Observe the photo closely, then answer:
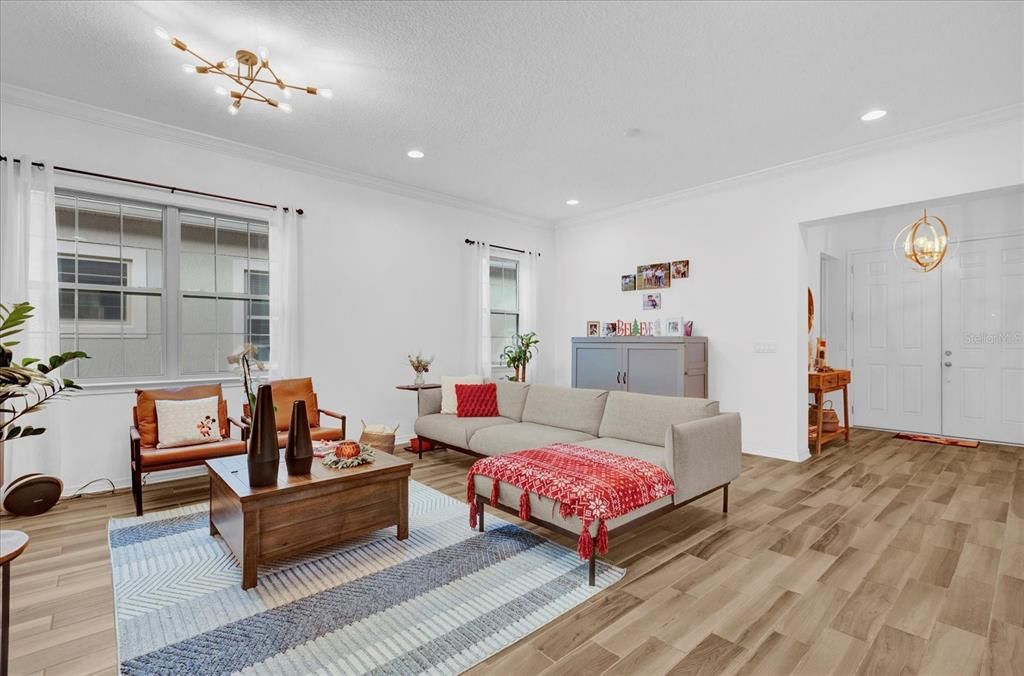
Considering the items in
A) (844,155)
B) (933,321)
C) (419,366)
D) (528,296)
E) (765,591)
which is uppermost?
(844,155)

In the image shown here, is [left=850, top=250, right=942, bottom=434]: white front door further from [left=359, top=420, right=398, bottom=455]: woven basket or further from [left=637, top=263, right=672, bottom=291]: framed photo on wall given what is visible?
[left=359, top=420, right=398, bottom=455]: woven basket

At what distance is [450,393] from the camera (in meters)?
5.05

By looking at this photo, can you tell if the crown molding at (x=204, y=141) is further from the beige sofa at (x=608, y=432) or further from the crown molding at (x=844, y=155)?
the beige sofa at (x=608, y=432)

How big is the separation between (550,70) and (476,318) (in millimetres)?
3482

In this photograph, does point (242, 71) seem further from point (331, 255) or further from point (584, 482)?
point (584, 482)

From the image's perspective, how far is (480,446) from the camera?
417 cm

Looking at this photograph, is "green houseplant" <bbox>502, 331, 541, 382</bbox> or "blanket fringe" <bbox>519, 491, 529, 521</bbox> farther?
"green houseplant" <bbox>502, 331, 541, 382</bbox>

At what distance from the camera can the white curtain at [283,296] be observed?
466 centimetres

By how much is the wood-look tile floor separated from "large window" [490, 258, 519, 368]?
10.1ft

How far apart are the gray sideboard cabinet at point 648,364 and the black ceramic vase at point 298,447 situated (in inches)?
147

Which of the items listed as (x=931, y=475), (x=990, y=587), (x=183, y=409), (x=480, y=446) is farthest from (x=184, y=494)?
(x=931, y=475)

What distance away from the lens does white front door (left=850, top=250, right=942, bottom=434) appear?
606 cm

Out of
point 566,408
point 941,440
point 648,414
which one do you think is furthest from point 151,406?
point 941,440

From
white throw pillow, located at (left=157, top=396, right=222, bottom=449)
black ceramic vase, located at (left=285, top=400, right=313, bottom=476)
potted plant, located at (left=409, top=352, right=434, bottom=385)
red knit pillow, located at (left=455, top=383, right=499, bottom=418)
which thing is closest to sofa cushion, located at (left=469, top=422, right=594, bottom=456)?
red knit pillow, located at (left=455, top=383, right=499, bottom=418)
